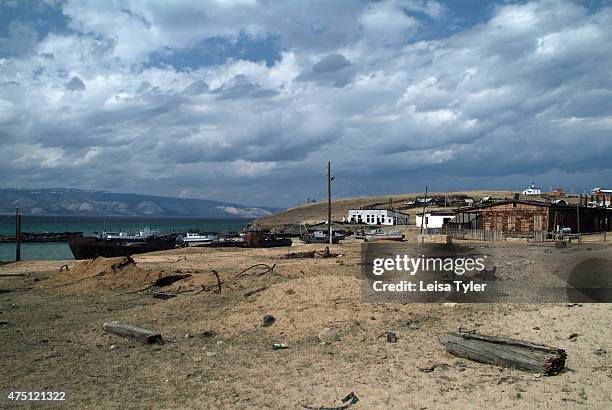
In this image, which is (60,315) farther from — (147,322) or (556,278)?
(556,278)

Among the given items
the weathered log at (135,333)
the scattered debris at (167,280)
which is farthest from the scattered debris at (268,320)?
the scattered debris at (167,280)

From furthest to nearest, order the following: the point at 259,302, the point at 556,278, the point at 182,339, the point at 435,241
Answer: the point at 435,241, the point at 556,278, the point at 259,302, the point at 182,339

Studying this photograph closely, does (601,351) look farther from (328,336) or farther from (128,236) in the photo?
(128,236)

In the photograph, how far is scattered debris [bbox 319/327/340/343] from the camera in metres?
11.8

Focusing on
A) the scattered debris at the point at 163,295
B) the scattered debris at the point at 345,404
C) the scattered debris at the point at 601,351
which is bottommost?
the scattered debris at the point at 345,404

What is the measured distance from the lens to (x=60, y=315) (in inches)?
628

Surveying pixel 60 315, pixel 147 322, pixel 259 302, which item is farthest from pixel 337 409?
pixel 60 315

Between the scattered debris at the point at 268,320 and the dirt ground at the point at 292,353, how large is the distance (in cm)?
14

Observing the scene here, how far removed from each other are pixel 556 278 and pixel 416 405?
13895 millimetres

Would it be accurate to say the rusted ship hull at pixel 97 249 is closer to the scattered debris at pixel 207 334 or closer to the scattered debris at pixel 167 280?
Result: the scattered debris at pixel 167 280

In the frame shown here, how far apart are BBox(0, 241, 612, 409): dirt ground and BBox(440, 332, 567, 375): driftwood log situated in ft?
0.53

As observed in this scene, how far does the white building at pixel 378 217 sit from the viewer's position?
3952 inches

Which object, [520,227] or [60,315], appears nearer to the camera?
[60,315]

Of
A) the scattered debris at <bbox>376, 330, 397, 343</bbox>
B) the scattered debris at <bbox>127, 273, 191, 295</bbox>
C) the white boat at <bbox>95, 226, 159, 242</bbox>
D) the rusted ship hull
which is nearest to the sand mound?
the scattered debris at <bbox>127, 273, 191, 295</bbox>
